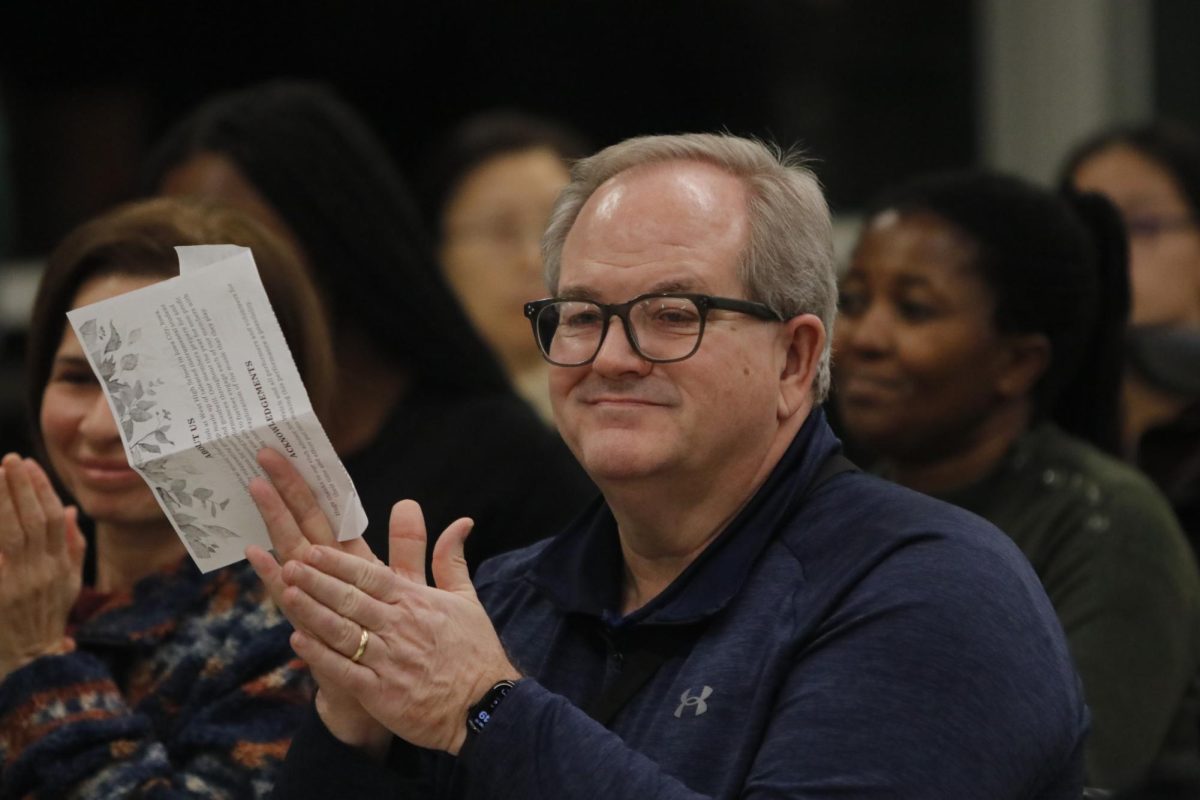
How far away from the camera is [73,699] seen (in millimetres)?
2475

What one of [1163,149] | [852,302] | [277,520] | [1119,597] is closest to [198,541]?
[277,520]

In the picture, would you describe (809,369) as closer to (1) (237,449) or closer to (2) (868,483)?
(2) (868,483)

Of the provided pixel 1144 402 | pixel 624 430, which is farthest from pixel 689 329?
pixel 1144 402

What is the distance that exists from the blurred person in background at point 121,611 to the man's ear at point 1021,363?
136 centimetres

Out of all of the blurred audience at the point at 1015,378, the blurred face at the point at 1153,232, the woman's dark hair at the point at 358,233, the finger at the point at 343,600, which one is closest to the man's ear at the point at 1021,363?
the blurred audience at the point at 1015,378

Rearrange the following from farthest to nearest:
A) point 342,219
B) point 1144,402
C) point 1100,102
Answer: point 1100,102, point 1144,402, point 342,219

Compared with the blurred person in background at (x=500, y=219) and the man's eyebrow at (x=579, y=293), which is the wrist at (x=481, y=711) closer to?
the man's eyebrow at (x=579, y=293)

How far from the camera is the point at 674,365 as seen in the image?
7.13 feet

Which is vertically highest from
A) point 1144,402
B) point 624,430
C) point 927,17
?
Result: point 624,430

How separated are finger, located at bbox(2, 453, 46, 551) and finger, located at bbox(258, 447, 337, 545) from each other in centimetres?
49

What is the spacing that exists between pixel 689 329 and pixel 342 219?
4.72 ft

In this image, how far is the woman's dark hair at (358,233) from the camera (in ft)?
11.3

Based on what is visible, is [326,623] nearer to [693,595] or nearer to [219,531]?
[219,531]

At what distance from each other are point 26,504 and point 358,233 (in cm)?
113
